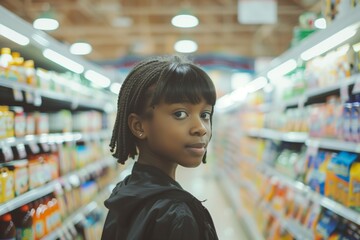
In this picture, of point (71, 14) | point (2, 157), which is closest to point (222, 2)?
point (71, 14)

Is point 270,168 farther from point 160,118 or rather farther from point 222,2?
point 222,2

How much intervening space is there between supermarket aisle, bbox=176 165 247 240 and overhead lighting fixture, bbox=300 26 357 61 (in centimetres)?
336

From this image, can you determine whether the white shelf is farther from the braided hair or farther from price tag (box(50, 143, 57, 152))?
price tag (box(50, 143, 57, 152))

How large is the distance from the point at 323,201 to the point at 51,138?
238cm

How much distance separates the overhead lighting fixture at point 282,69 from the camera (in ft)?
12.9

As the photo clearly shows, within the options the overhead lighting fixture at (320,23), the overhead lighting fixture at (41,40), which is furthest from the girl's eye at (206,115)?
the overhead lighting fixture at (320,23)

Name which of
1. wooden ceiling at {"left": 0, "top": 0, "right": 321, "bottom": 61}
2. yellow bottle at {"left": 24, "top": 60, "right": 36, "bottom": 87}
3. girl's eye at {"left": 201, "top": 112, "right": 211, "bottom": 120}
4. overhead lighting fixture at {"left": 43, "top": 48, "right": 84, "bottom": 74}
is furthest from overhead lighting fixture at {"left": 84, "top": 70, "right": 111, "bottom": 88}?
girl's eye at {"left": 201, "top": 112, "right": 211, "bottom": 120}

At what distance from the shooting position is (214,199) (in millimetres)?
9156

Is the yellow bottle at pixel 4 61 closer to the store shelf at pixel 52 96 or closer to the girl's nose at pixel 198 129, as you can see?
the store shelf at pixel 52 96

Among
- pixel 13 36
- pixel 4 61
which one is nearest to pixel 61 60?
pixel 4 61

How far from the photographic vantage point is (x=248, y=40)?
1797 centimetres

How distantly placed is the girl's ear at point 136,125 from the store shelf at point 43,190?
1367 mm

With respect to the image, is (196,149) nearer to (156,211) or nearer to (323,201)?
(156,211)

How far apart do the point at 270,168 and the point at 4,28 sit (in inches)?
144
